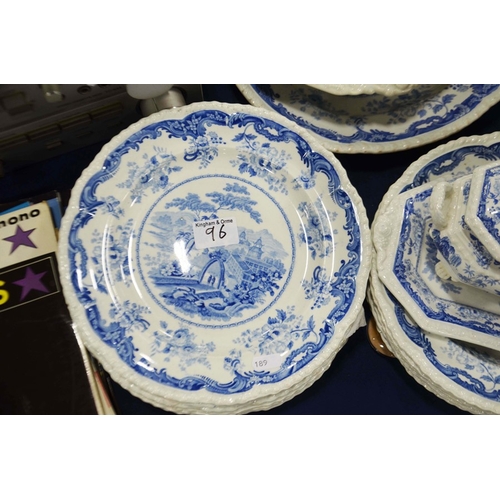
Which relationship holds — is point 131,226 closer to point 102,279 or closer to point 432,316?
point 102,279

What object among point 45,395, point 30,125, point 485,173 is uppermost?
point 30,125

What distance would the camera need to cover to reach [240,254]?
92 centimetres

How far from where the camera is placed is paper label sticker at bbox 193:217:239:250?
918 mm

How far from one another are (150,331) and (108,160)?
0.31m

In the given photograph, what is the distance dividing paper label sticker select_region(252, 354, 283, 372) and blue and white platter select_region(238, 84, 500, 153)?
0.47 m

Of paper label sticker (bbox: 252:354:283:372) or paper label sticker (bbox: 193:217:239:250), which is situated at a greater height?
paper label sticker (bbox: 193:217:239:250)

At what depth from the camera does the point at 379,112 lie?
1.08 m

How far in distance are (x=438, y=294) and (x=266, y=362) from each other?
345 mm

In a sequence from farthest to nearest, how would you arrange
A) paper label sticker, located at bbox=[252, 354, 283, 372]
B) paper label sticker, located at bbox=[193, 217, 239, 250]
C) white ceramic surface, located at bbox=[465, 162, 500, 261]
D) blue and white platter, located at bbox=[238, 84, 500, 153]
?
blue and white platter, located at bbox=[238, 84, 500, 153] < paper label sticker, located at bbox=[193, 217, 239, 250] < paper label sticker, located at bbox=[252, 354, 283, 372] < white ceramic surface, located at bbox=[465, 162, 500, 261]

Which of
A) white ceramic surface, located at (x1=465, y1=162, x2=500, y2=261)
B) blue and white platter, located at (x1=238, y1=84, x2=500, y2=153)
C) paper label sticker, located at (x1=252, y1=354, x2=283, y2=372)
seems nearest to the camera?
white ceramic surface, located at (x1=465, y1=162, x2=500, y2=261)

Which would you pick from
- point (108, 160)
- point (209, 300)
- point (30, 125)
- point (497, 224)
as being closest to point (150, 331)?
point (209, 300)

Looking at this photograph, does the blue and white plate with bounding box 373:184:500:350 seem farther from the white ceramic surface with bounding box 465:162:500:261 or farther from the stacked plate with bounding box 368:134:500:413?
the white ceramic surface with bounding box 465:162:500:261

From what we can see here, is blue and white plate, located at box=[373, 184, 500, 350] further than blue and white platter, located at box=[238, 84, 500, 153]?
No

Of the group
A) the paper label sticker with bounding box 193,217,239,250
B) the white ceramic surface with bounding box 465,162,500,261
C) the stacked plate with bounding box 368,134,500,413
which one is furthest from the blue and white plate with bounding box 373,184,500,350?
the paper label sticker with bounding box 193,217,239,250
